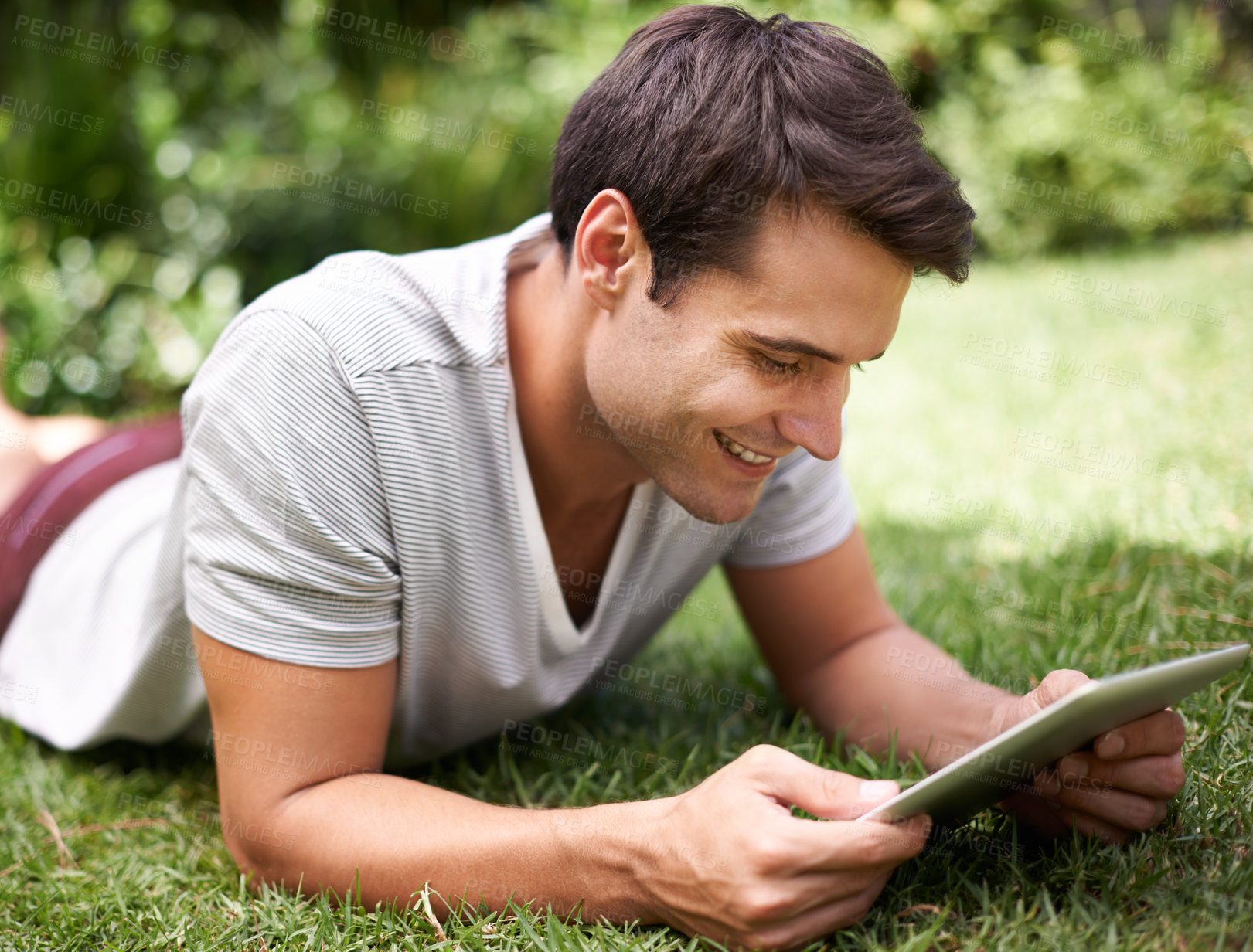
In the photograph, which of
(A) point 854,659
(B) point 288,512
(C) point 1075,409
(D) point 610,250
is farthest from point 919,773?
(C) point 1075,409

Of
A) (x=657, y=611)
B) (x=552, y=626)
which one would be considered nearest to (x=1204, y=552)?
(x=657, y=611)

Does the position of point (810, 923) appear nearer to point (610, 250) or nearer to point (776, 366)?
point (776, 366)

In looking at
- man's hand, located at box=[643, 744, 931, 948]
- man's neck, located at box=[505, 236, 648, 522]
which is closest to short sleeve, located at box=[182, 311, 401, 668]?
man's neck, located at box=[505, 236, 648, 522]

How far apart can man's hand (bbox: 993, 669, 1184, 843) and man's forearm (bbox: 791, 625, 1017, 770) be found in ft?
0.79

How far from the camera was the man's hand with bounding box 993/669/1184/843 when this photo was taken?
58.4 inches

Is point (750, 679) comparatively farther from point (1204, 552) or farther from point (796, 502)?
point (1204, 552)

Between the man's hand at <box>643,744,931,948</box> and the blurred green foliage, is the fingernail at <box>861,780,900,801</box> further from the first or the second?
the blurred green foliage

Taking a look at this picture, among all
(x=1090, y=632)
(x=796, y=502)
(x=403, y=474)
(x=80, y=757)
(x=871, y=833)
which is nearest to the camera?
(x=871, y=833)

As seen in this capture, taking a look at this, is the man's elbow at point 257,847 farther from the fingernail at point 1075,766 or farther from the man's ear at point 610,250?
the fingernail at point 1075,766

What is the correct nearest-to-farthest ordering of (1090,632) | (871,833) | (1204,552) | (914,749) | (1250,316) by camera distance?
(871,833)
(914,749)
(1090,632)
(1204,552)
(1250,316)

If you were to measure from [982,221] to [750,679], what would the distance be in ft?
22.3

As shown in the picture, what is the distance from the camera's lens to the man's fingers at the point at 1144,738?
4.80 feet

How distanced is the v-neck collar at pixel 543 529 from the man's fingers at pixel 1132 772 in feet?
2.88

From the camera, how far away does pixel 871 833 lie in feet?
4.49
